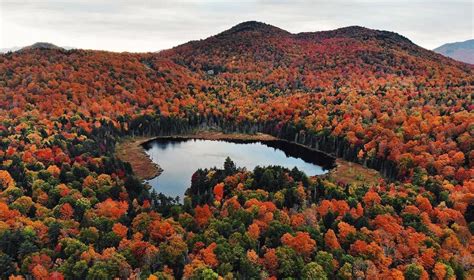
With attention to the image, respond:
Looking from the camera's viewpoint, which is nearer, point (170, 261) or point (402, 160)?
point (170, 261)

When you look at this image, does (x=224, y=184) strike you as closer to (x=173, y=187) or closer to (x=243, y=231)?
(x=173, y=187)

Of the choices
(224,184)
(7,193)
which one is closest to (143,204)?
(224,184)

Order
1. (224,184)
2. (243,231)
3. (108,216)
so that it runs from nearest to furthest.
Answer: (243,231), (108,216), (224,184)

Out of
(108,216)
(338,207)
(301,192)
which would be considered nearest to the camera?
(108,216)

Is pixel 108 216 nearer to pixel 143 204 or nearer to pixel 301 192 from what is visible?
pixel 143 204

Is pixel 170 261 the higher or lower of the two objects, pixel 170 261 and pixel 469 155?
the lower

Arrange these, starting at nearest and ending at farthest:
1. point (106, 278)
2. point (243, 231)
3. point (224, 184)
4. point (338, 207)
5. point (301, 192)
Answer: point (106, 278) < point (243, 231) < point (338, 207) < point (301, 192) < point (224, 184)

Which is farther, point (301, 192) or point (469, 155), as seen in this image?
point (469, 155)

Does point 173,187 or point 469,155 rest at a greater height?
point 469,155

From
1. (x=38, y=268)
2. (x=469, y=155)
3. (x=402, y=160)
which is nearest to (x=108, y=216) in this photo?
(x=38, y=268)
